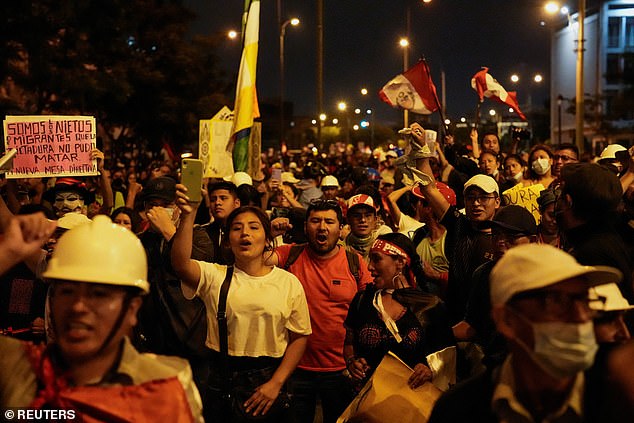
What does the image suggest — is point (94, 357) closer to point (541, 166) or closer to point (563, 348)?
point (563, 348)

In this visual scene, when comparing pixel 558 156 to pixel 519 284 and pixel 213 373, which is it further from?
pixel 519 284

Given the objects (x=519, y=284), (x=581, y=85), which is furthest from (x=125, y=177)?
(x=519, y=284)

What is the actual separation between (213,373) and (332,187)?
24.8ft

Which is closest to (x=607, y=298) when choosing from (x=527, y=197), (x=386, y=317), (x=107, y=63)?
(x=386, y=317)

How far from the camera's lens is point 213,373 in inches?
215

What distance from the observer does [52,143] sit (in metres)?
8.03

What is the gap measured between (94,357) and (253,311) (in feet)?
7.59

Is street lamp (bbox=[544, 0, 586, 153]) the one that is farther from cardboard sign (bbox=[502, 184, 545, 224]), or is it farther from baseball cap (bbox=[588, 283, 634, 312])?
baseball cap (bbox=[588, 283, 634, 312])

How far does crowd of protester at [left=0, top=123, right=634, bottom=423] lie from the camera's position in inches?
117

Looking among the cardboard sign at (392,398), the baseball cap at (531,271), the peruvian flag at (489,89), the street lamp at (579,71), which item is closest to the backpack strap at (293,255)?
the cardboard sign at (392,398)

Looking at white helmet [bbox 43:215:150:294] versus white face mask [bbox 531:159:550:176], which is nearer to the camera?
white helmet [bbox 43:215:150:294]

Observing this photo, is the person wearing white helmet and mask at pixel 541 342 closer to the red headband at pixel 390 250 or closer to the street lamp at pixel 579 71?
the red headband at pixel 390 250

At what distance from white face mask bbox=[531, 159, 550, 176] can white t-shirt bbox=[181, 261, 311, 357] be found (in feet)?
15.3

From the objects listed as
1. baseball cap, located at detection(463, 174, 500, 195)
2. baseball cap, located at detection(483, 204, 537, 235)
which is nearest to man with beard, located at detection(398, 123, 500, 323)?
baseball cap, located at detection(463, 174, 500, 195)
